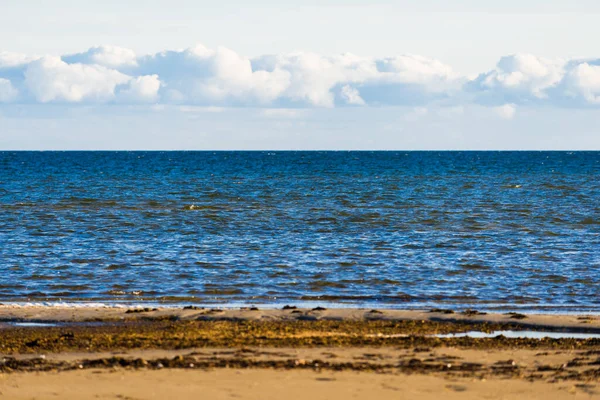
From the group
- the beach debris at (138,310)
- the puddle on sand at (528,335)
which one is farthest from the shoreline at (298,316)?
the puddle on sand at (528,335)

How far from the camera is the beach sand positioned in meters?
9.60

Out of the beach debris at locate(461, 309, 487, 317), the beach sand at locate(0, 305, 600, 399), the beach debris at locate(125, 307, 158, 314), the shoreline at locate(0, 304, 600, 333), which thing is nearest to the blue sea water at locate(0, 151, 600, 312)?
the beach debris at locate(461, 309, 487, 317)

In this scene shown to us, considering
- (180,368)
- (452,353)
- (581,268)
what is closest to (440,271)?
(581,268)

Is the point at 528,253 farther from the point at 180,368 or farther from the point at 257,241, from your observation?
the point at 180,368

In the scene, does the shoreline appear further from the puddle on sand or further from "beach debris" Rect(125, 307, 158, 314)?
the puddle on sand

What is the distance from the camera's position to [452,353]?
11281 millimetres

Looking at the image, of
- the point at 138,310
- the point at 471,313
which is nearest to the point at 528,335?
the point at 471,313

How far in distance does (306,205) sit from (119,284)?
2450 centimetres

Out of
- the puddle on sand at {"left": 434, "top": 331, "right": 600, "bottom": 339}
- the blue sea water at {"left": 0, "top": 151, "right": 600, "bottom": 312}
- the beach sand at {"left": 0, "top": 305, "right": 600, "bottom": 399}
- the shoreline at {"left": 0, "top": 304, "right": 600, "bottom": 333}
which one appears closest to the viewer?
the beach sand at {"left": 0, "top": 305, "right": 600, "bottom": 399}

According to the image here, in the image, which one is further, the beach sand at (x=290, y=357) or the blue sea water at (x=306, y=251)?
the blue sea water at (x=306, y=251)

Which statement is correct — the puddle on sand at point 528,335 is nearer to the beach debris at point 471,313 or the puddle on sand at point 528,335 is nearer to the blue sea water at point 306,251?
the beach debris at point 471,313

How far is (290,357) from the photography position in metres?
11.0

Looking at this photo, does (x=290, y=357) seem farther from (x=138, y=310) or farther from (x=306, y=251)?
(x=306, y=251)

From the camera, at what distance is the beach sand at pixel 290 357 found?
9602 mm
